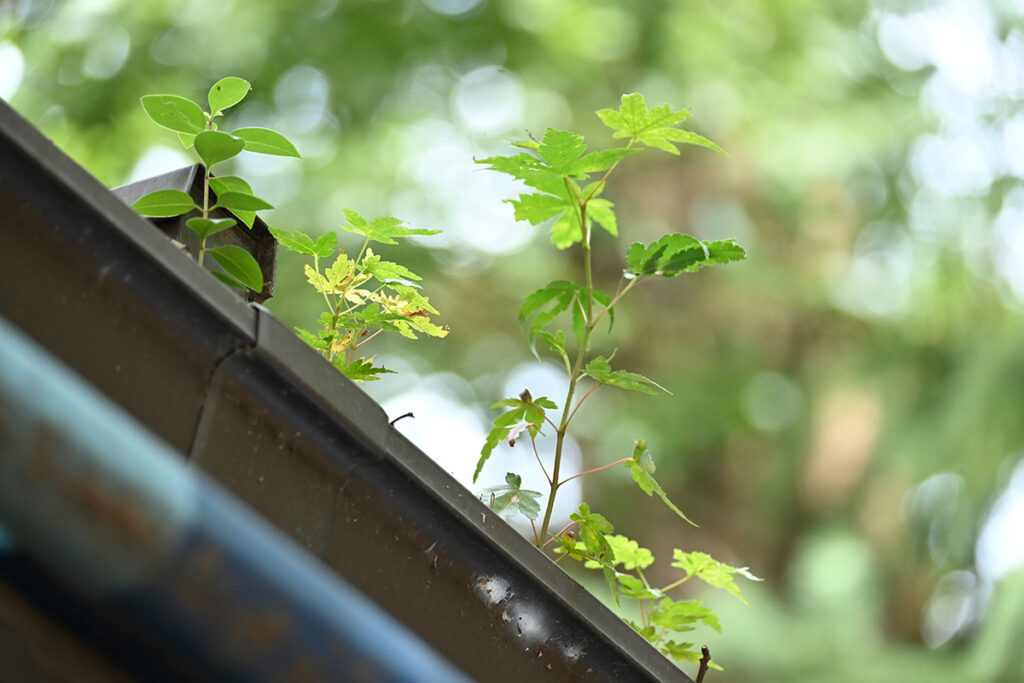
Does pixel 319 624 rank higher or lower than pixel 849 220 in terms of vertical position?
lower

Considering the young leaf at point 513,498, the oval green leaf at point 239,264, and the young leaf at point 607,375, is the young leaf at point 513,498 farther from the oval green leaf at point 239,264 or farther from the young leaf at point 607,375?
the oval green leaf at point 239,264

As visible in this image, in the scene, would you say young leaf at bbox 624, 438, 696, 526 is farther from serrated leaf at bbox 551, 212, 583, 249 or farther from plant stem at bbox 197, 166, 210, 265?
plant stem at bbox 197, 166, 210, 265

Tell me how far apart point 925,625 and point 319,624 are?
241 inches

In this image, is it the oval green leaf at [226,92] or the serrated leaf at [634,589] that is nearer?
the oval green leaf at [226,92]

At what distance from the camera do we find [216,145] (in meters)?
0.85

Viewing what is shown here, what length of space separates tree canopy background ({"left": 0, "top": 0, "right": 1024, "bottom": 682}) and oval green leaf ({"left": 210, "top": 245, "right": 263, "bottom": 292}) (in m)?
3.38

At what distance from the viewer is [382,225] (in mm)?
1044

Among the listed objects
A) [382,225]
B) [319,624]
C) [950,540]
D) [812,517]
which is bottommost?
[319,624]

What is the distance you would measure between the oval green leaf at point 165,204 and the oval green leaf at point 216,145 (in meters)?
0.04

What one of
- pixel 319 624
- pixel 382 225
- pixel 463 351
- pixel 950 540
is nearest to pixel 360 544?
pixel 319 624

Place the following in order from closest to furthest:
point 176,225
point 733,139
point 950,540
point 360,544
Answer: point 360,544, point 176,225, point 950,540, point 733,139

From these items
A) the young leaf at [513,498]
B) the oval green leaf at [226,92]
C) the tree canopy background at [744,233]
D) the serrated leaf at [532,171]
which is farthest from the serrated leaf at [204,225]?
the tree canopy background at [744,233]

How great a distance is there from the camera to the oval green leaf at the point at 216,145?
834 millimetres

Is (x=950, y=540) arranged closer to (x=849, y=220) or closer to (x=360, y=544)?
(x=849, y=220)
